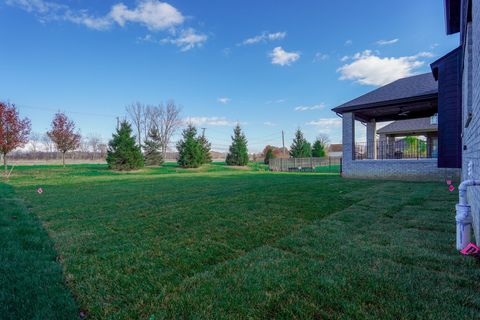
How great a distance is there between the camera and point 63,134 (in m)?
22.2

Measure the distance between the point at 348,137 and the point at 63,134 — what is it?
24.9 metres

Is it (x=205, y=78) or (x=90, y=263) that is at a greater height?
(x=205, y=78)

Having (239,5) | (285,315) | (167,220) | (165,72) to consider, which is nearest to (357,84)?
(239,5)

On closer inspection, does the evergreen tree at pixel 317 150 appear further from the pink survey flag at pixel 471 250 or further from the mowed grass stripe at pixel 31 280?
the mowed grass stripe at pixel 31 280

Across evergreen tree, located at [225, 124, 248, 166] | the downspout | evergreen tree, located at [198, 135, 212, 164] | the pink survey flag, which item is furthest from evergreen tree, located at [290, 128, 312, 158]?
the pink survey flag

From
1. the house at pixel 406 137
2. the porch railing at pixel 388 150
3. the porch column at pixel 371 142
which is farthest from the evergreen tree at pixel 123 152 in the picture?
the house at pixel 406 137

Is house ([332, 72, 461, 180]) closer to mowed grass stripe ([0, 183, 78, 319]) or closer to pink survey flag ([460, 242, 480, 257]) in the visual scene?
pink survey flag ([460, 242, 480, 257])

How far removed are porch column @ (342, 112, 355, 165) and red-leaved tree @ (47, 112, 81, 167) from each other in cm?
2436

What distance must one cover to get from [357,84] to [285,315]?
69.6 ft

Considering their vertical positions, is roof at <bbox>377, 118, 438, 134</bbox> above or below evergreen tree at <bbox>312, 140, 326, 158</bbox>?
above

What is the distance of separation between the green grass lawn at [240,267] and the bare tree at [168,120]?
34.8m

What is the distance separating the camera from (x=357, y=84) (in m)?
19.1

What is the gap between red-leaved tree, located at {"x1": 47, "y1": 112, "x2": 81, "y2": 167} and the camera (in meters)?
22.1

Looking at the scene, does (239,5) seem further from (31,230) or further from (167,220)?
(31,230)
